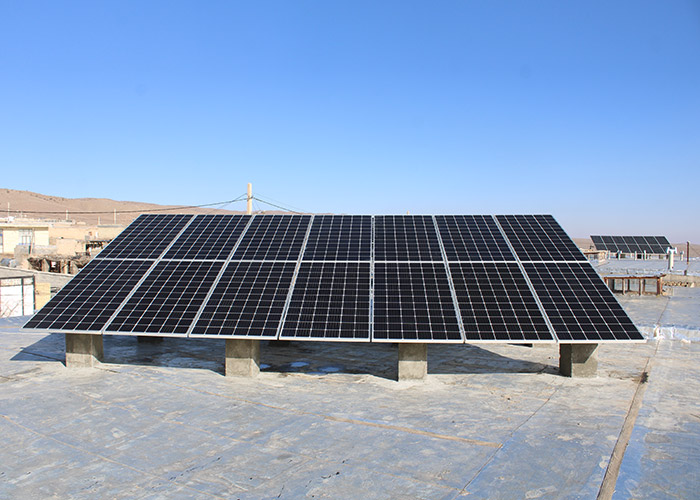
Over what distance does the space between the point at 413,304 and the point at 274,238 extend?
7.44m

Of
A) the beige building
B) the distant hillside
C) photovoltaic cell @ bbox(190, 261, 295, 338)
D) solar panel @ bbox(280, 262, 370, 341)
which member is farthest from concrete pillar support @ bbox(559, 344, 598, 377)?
the distant hillside

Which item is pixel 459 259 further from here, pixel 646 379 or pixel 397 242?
pixel 646 379

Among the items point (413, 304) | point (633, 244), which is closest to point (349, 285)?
point (413, 304)

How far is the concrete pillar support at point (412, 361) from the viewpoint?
1545 cm

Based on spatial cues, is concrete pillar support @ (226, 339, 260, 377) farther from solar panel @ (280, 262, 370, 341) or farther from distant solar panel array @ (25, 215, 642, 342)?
solar panel @ (280, 262, 370, 341)

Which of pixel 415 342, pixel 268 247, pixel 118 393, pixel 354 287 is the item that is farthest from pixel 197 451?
pixel 268 247

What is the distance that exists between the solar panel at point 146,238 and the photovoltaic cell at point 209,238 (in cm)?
56

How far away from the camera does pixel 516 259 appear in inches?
741

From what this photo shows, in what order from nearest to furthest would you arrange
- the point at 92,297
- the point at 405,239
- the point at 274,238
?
the point at 92,297, the point at 405,239, the point at 274,238

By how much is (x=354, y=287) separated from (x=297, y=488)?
28.0 ft

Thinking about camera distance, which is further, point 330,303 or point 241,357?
point 330,303

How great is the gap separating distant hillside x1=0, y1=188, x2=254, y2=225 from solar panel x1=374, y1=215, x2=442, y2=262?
129015 mm

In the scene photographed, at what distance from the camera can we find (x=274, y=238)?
2084 cm

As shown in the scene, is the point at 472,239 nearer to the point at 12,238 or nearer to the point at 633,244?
the point at 12,238
